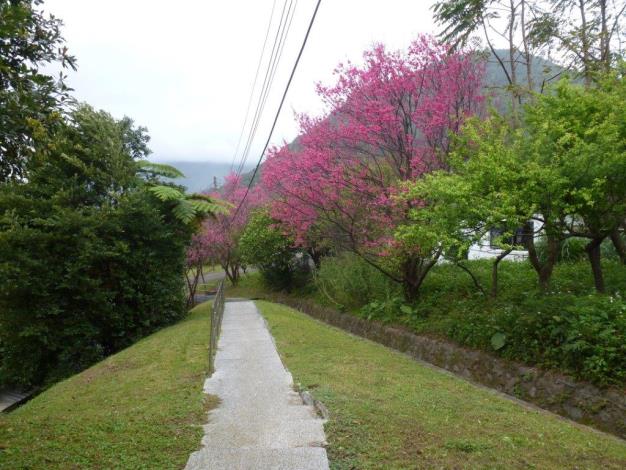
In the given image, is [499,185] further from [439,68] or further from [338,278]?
[338,278]

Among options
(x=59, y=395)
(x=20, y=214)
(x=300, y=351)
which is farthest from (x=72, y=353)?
(x=300, y=351)

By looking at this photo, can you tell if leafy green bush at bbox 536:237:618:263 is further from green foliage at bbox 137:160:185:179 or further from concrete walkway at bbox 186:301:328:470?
green foliage at bbox 137:160:185:179

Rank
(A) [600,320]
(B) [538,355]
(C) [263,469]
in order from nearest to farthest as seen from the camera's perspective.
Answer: (C) [263,469] → (A) [600,320] → (B) [538,355]

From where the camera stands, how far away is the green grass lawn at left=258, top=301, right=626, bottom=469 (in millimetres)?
4336

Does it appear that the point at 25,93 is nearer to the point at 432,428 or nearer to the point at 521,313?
the point at 432,428

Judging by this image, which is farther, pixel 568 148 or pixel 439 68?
pixel 439 68

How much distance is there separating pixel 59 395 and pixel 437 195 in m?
7.77

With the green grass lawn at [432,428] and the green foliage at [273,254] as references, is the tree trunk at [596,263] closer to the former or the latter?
the green grass lawn at [432,428]

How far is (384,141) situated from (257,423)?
927cm

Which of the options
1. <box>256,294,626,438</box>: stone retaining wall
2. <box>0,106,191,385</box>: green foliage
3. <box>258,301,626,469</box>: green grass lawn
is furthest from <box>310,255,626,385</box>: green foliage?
<box>0,106,191,385</box>: green foliage

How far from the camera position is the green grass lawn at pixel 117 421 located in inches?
175

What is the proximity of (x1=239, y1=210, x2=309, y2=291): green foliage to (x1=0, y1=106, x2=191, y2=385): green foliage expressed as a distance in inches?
326

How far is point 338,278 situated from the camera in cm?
1727

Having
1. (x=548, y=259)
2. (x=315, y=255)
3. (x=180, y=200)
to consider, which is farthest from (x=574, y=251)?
(x=315, y=255)
